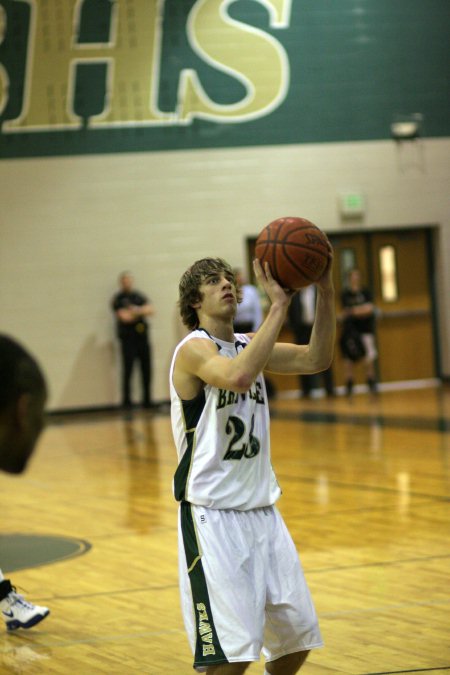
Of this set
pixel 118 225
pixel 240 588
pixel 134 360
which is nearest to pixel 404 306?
pixel 134 360

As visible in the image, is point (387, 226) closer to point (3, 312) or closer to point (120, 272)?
point (120, 272)

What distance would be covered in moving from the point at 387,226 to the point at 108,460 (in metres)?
7.19

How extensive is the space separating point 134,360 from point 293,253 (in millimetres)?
11903

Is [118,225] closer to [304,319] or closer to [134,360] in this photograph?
[134,360]

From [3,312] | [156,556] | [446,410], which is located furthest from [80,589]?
[3,312]


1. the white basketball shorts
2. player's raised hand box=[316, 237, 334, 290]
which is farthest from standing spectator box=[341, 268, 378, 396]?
the white basketball shorts

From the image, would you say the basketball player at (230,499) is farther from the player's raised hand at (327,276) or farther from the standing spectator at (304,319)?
the standing spectator at (304,319)

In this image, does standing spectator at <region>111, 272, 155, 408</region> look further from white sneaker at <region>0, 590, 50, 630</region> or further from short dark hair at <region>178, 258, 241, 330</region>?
short dark hair at <region>178, 258, 241, 330</region>

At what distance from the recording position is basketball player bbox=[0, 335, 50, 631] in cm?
193

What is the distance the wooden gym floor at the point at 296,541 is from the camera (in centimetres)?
427

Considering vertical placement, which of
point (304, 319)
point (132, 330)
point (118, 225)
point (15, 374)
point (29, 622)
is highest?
point (118, 225)

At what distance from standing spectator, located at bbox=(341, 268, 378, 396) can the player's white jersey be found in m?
11.5

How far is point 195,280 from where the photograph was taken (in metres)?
3.39

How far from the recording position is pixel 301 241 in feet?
10.7
